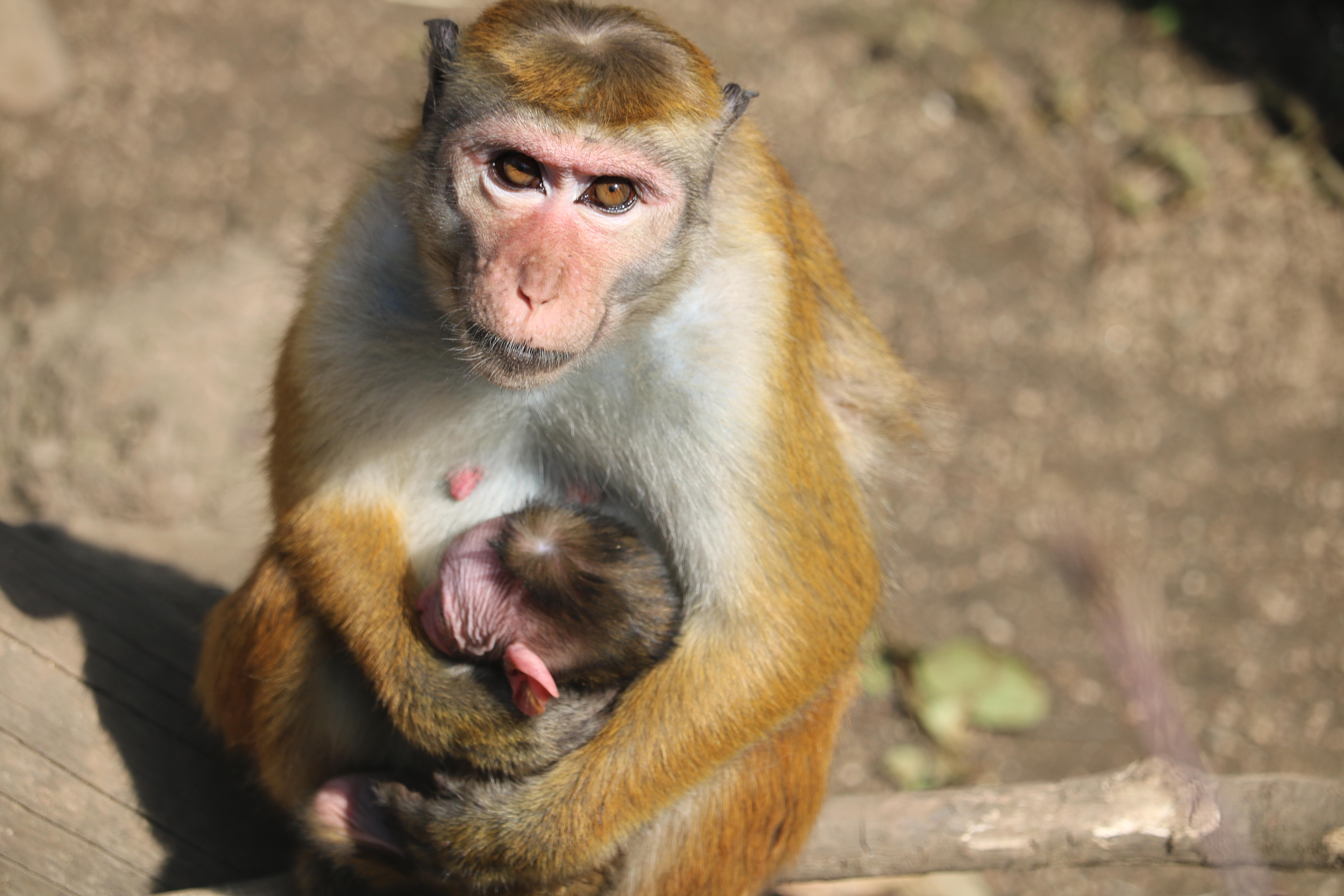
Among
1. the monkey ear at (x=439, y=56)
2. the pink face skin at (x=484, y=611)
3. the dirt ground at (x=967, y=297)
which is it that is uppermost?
the monkey ear at (x=439, y=56)

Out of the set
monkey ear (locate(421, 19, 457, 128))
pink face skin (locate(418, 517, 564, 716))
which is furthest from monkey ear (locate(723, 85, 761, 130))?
pink face skin (locate(418, 517, 564, 716))

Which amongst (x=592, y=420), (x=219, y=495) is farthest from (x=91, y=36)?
(x=592, y=420)

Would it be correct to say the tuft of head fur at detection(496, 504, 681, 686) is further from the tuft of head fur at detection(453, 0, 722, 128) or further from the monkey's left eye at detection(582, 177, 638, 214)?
the tuft of head fur at detection(453, 0, 722, 128)

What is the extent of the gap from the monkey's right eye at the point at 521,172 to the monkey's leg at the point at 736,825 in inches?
65.6

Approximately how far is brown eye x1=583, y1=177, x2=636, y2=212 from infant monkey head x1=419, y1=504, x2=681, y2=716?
37.6 inches

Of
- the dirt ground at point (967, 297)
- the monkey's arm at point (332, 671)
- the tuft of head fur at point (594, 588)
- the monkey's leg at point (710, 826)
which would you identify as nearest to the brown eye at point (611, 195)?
the tuft of head fur at point (594, 588)

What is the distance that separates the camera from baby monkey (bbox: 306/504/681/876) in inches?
130

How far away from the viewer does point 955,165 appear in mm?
8023

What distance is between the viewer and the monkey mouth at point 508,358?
2.79 metres

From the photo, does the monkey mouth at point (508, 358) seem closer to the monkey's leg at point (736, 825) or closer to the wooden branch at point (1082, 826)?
the monkey's leg at point (736, 825)

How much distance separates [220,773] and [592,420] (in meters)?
1.81

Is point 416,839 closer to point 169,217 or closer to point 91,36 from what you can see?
point 169,217

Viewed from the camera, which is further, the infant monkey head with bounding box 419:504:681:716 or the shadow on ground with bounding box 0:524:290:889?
the shadow on ground with bounding box 0:524:290:889

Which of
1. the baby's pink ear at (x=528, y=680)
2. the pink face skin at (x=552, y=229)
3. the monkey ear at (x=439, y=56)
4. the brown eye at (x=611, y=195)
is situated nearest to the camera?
the pink face skin at (x=552, y=229)
